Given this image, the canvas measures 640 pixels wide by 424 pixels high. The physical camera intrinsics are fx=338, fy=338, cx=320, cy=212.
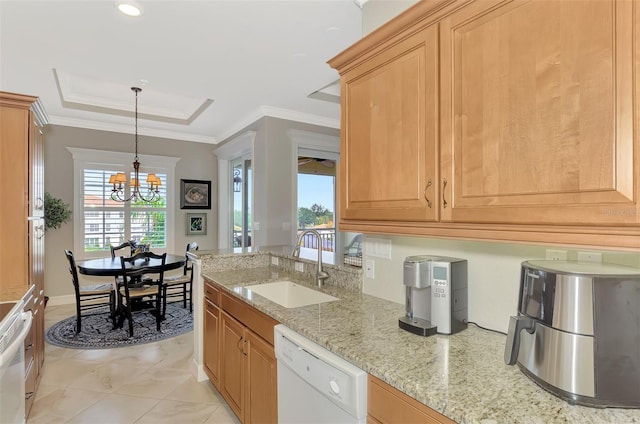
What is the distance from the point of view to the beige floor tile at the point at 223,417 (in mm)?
2287

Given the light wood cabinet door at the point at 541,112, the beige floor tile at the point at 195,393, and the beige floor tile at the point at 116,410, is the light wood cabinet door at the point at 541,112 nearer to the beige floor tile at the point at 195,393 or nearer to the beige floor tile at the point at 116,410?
the beige floor tile at the point at 195,393

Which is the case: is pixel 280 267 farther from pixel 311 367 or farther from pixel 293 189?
pixel 293 189

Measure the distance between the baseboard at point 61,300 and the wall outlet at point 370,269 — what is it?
502 cm

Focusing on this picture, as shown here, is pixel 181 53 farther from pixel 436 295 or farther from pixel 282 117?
pixel 436 295

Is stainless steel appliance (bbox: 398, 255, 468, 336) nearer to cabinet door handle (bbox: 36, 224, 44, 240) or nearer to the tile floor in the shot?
the tile floor

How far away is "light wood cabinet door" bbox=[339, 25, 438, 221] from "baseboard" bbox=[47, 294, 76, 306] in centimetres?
A: 513

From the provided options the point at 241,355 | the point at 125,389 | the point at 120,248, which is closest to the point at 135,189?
the point at 120,248

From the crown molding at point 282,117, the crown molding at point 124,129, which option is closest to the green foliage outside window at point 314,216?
the crown molding at point 282,117

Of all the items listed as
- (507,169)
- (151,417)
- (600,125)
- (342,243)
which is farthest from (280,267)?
(342,243)

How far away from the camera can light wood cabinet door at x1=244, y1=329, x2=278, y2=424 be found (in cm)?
168

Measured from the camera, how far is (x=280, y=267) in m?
2.93

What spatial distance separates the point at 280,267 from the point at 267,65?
6.29ft

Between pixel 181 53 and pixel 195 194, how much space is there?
10.9ft

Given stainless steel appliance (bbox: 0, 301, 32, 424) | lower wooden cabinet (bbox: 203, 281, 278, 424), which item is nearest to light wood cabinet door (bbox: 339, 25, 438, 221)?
lower wooden cabinet (bbox: 203, 281, 278, 424)
